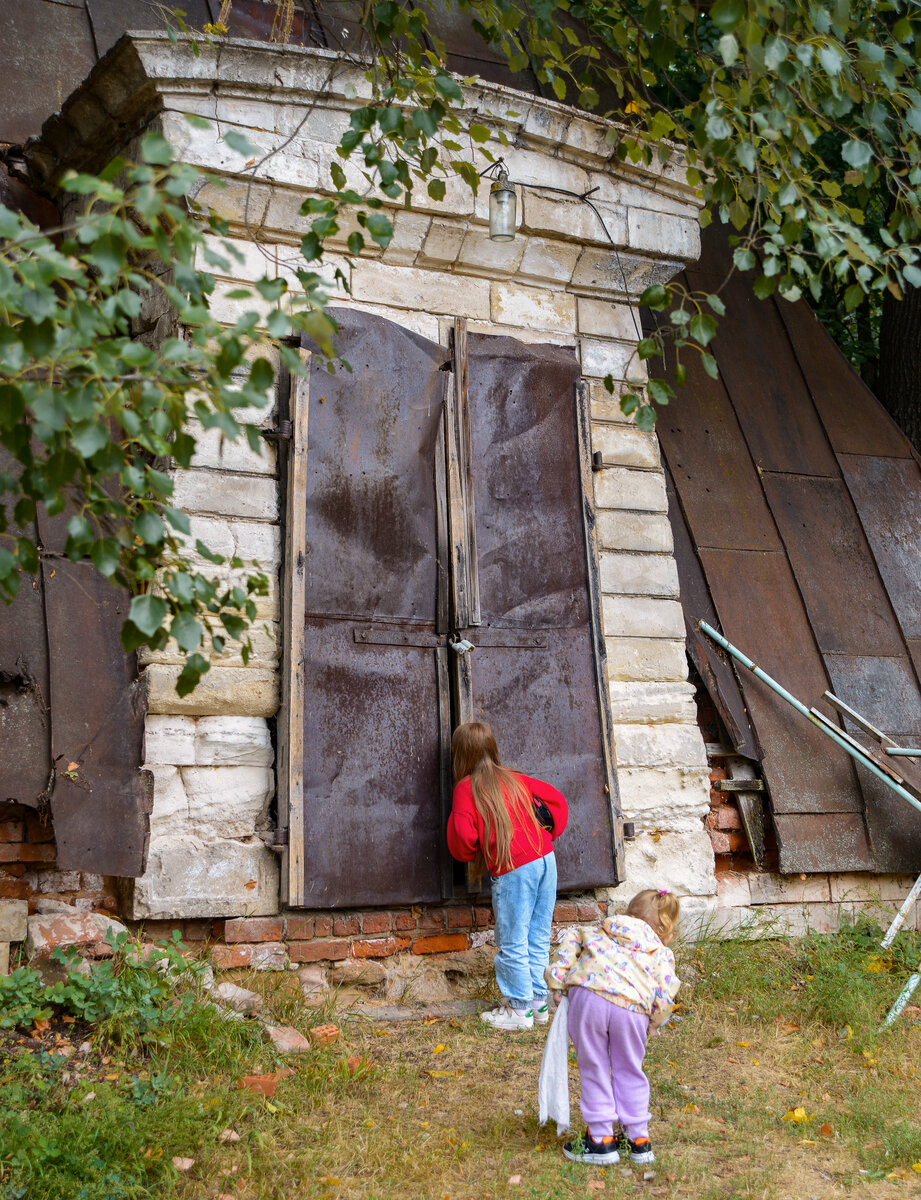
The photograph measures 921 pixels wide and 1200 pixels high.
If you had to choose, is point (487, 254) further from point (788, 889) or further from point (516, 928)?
point (788, 889)

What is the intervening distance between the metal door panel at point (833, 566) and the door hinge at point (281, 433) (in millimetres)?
3121

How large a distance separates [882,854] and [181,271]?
4.83 metres

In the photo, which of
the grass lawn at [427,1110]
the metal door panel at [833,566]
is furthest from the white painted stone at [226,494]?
the metal door panel at [833,566]

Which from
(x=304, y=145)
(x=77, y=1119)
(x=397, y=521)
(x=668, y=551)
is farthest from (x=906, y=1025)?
(x=304, y=145)

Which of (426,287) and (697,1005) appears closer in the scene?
(697,1005)

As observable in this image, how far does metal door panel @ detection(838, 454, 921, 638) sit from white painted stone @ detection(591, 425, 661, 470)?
1.80m

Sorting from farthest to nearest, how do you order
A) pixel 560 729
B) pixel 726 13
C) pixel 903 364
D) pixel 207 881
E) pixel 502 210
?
pixel 903 364
pixel 560 729
pixel 502 210
pixel 207 881
pixel 726 13

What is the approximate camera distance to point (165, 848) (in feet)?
13.6

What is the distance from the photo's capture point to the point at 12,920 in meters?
3.94

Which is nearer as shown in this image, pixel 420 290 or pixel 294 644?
pixel 294 644

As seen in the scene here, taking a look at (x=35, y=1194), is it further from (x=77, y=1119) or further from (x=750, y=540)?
(x=750, y=540)

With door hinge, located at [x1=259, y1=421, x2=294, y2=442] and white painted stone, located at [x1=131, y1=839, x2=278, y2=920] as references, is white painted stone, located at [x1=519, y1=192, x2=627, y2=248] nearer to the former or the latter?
door hinge, located at [x1=259, y1=421, x2=294, y2=442]

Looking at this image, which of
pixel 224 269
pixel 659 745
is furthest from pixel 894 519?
pixel 224 269

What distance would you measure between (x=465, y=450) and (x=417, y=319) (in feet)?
2.18
